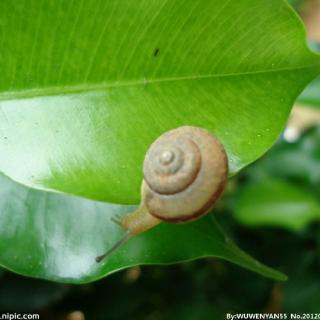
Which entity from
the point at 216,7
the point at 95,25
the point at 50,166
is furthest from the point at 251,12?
the point at 50,166

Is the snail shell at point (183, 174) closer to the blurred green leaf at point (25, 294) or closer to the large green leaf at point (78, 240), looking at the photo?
the large green leaf at point (78, 240)

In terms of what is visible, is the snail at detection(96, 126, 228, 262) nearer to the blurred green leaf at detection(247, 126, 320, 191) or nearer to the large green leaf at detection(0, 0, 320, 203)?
the large green leaf at detection(0, 0, 320, 203)

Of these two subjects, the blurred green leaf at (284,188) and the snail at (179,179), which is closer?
the snail at (179,179)

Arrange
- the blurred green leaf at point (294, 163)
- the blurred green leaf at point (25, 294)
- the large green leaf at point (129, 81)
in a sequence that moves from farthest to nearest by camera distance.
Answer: the blurred green leaf at point (294, 163) → the blurred green leaf at point (25, 294) → the large green leaf at point (129, 81)

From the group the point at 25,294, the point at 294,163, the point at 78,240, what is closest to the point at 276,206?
the point at 294,163

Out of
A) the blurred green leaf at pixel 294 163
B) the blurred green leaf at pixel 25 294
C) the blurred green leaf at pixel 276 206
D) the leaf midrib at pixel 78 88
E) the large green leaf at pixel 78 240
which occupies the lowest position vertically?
the large green leaf at pixel 78 240

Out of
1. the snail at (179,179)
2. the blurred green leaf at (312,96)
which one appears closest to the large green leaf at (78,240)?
the snail at (179,179)

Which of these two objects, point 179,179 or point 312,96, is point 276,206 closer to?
point 312,96

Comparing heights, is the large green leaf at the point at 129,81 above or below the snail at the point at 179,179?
above
